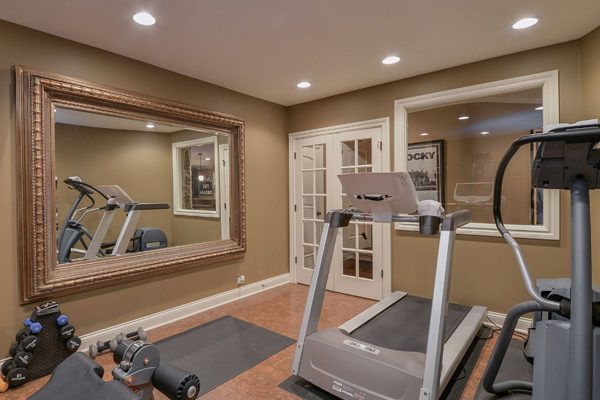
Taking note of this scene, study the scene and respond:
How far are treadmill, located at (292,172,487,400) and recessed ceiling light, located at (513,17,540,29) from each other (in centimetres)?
153

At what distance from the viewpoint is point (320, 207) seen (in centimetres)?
448

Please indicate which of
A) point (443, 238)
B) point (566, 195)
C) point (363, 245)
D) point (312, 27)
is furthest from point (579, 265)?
point (363, 245)

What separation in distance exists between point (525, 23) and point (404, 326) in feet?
8.50

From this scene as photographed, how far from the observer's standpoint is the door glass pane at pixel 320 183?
4.42 m

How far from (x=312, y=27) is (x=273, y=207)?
255 cm

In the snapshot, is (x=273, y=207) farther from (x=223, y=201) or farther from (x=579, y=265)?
(x=579, y=265)

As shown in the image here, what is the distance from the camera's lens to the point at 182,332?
3.08m

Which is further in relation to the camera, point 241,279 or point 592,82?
point 241,279

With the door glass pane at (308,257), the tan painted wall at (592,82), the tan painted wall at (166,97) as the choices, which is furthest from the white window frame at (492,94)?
the tan painted wall at (166,97)

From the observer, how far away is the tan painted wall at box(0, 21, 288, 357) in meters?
2.35

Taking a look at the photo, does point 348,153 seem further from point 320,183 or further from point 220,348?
point 220,348

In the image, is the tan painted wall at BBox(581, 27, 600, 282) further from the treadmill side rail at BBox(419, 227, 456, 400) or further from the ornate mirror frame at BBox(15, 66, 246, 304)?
the ornate mirror frame at BBox(15, 66, 246, 304)

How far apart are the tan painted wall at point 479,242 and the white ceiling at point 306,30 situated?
0.43 ft

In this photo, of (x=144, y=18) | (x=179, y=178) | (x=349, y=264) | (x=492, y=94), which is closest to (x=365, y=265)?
(x=349, y=264)
